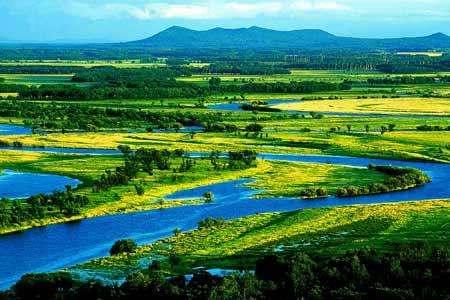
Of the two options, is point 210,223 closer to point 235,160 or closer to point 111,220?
point 111,220

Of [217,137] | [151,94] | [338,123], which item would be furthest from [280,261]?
[151,94]

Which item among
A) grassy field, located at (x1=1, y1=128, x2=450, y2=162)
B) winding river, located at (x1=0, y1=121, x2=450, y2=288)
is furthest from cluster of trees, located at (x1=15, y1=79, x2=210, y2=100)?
winding river, located at (x1=0, y1=121, x2=450, y2=288)

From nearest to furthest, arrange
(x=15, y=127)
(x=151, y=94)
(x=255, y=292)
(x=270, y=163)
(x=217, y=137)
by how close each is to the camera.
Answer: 1. (x=255, y=292)
2. (x=270, y=163)
3. (x=217, y=137)
4. (x=15, y=127)
5. (x=151, y=94)

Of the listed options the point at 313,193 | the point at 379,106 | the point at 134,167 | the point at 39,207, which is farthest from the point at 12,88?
the point at 39,207

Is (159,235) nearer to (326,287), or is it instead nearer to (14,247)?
(14,247)

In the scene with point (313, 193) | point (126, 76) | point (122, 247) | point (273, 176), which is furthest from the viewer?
point (126, 76)

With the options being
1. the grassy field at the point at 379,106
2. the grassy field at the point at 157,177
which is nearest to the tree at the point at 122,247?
the grassy field at the point at 157,177
